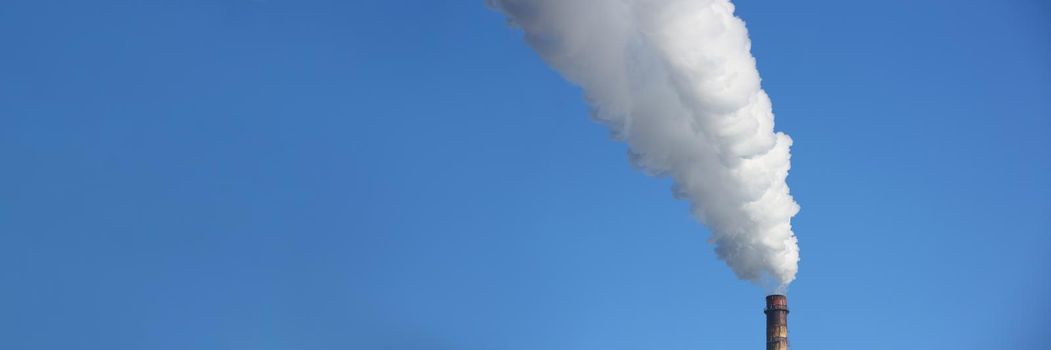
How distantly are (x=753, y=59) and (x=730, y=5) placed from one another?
2.83m

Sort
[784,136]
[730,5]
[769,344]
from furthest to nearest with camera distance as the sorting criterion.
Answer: [769,344] < [784,136] < [730,5]

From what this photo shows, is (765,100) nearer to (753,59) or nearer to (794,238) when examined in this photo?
(753,59)

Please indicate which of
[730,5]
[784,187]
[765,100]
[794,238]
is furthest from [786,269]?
[730,5]

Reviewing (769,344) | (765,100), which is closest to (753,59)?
(765,100)

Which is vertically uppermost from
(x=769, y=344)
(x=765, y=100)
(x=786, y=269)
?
(x=765, y=100)

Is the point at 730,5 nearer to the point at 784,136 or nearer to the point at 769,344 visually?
the point at 784,136

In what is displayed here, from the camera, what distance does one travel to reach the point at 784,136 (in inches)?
1710

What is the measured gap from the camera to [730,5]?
39.8m

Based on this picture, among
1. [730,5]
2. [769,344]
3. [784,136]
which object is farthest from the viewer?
[769,344]

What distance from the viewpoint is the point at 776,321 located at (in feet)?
152

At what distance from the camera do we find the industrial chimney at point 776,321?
46.2 m

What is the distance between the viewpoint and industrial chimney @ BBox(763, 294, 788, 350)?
46219 mm

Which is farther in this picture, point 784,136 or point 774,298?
point 774,298

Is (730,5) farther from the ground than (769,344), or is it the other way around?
(730,5)
